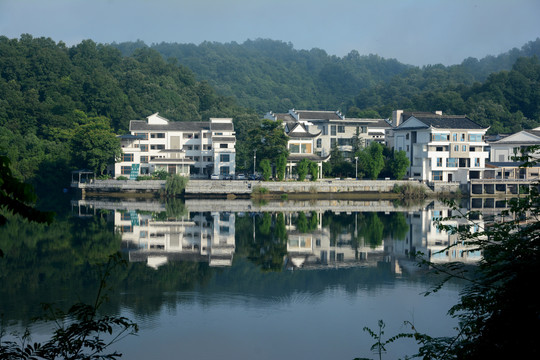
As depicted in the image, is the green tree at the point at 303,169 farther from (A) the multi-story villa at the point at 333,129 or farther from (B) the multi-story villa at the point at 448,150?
(B) the multi-story villa at the point at 448,150

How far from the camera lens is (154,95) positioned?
211 feet

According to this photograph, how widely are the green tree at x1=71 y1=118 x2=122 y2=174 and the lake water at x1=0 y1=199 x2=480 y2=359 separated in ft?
51.7

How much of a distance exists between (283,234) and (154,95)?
4290 cm

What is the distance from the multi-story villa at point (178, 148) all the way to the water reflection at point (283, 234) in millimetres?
10111

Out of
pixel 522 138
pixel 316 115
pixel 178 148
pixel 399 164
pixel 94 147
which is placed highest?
pixel 316 115

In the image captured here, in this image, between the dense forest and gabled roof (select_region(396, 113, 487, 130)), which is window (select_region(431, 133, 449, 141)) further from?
the dense forest

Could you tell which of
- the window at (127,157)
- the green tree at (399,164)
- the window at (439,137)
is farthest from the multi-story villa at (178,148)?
the window at (439,137)

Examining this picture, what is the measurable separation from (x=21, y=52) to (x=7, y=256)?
51.8 meters

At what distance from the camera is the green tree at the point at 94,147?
45000 mm

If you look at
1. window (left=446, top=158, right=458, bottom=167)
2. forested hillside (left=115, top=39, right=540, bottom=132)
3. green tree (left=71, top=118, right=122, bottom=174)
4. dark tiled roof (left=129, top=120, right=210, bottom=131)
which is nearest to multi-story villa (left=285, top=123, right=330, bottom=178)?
dark tiled roof (left=129, top=120, right=210, bottom=131)

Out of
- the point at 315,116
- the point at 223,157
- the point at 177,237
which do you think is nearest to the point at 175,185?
the point at 223,157

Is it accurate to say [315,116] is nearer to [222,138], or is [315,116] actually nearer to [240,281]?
[222,138]

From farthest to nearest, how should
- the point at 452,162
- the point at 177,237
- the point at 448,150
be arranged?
the point at 452,162 < the point at 448,150 < the point at 177,237

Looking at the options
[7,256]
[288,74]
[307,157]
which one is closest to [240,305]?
[7,256]
